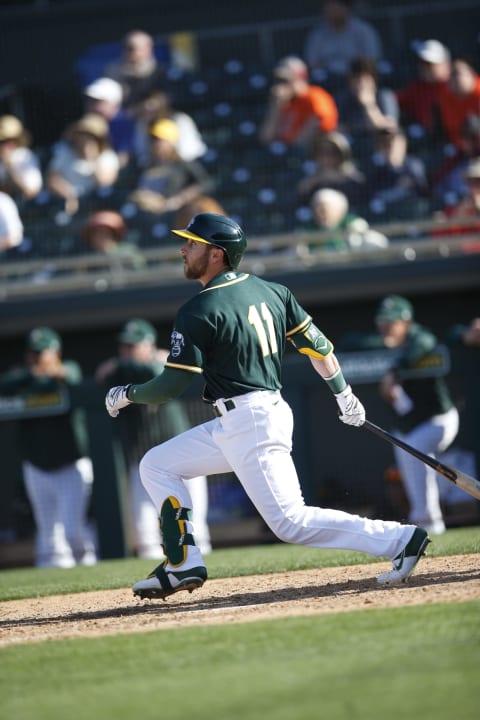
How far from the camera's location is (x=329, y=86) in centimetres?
1380

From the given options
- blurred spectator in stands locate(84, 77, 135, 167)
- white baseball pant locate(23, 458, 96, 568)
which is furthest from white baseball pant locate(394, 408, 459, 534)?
blurred spectator in stands locate(84, 77, 135, 167)

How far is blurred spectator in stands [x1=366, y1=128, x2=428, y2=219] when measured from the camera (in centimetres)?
1195

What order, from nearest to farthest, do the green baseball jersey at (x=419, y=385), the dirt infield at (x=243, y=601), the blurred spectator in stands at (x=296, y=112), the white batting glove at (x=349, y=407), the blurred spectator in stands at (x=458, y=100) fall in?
the dirt infield at (x=243, y=601) < the white batting glove at (x=349, y=407) < the green baseball jersey at (x=419, y=385) < the blurred spectator in stands at (x=458, y=100) < the blurred spectator in stands at (x=296, y=112)

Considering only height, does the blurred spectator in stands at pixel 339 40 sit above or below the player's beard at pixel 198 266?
above

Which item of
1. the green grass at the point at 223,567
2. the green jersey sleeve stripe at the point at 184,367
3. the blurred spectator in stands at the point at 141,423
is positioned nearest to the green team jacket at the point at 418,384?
the green grass at the point at 223,567

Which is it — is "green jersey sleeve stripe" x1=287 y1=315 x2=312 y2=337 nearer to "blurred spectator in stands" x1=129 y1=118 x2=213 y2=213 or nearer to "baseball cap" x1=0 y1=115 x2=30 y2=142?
"blurred spectator in stands" x1=129 y1=118 x2=213 y2=213

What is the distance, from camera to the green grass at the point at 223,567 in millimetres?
6520

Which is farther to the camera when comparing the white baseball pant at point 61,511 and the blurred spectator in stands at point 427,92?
the blurred spectator in stands at point 427,92

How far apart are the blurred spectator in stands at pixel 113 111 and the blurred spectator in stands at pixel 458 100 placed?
372cm

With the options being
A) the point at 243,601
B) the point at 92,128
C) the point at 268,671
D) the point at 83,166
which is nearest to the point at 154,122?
the point at 92,128

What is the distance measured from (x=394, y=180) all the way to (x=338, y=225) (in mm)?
1363

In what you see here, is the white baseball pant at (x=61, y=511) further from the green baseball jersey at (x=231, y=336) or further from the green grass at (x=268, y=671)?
the green grass at (x=268, y=671)

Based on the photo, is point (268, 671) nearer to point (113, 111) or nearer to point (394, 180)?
point (394, 180)

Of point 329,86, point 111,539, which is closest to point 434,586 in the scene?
point 111,539
